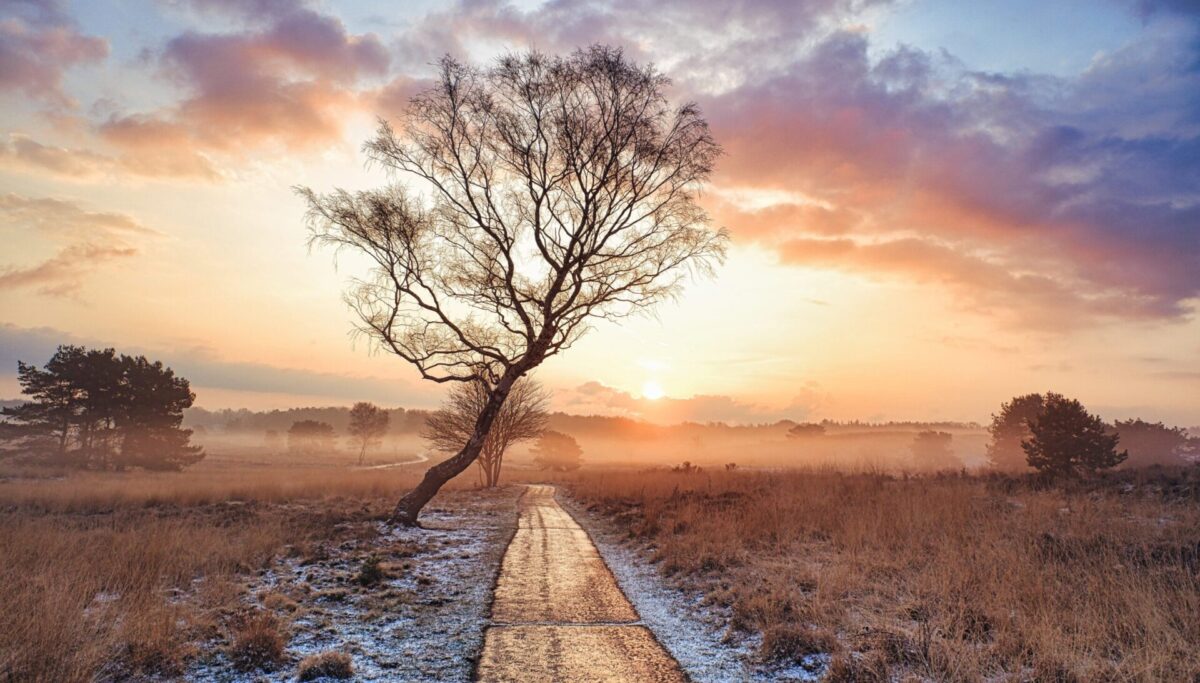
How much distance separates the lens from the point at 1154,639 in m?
5.36

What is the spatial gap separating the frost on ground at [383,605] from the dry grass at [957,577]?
3.85 meters

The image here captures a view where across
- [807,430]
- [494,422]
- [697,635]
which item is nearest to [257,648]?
[697,635]

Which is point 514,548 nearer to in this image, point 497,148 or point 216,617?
point 216,617

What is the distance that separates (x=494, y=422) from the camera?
38.0m

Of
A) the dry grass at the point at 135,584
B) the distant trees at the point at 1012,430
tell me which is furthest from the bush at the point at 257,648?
the distant trees at the point at 1012,430

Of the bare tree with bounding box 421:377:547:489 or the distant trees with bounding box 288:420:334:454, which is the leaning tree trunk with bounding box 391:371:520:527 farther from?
the distant trees with bounding box 288:420:334:454

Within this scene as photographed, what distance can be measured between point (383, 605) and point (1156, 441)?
95.8m

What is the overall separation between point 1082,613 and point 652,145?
15274 millimetres

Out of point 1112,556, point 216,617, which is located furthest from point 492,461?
point 1112,556

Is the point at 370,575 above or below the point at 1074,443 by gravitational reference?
below

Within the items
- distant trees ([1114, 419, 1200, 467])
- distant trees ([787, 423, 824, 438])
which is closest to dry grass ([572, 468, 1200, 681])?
distant trees ([1114, 419, 1200, 467])

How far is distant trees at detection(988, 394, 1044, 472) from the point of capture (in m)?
55.6

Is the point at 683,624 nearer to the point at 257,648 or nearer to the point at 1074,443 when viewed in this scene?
the point at 257,648

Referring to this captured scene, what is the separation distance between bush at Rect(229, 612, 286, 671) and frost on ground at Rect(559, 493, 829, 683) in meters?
4.67
